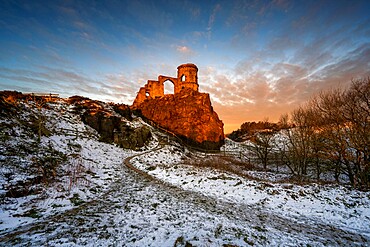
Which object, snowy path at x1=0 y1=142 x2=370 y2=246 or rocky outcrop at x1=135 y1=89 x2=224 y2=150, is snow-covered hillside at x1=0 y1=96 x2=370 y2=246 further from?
rocky outcrop at x1=135 y1=89 x2=224 y2=150

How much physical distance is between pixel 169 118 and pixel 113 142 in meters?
25.1

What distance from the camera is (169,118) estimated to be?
163 ft

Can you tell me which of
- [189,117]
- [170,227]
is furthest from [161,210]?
[189,117]

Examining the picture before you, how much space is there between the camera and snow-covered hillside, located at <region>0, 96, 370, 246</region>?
16.4ft

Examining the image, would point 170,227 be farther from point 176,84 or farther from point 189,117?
point 176,84

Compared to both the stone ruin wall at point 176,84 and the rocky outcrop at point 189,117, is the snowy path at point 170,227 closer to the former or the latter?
Result: the rocky outcrop at point 189,117

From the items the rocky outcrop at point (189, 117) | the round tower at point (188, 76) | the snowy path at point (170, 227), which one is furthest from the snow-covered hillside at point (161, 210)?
the round tower at point (188, 76)

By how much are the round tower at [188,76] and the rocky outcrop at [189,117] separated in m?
5.41

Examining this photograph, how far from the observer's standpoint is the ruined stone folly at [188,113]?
46.6m

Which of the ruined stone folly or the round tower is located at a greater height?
the round tower

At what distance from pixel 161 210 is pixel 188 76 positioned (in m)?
53.6

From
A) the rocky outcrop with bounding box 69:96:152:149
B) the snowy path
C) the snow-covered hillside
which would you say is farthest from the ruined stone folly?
the snowy path

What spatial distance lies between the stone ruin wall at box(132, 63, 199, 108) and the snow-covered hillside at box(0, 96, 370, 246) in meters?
47.7

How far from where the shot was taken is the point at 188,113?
48125 millimetres
